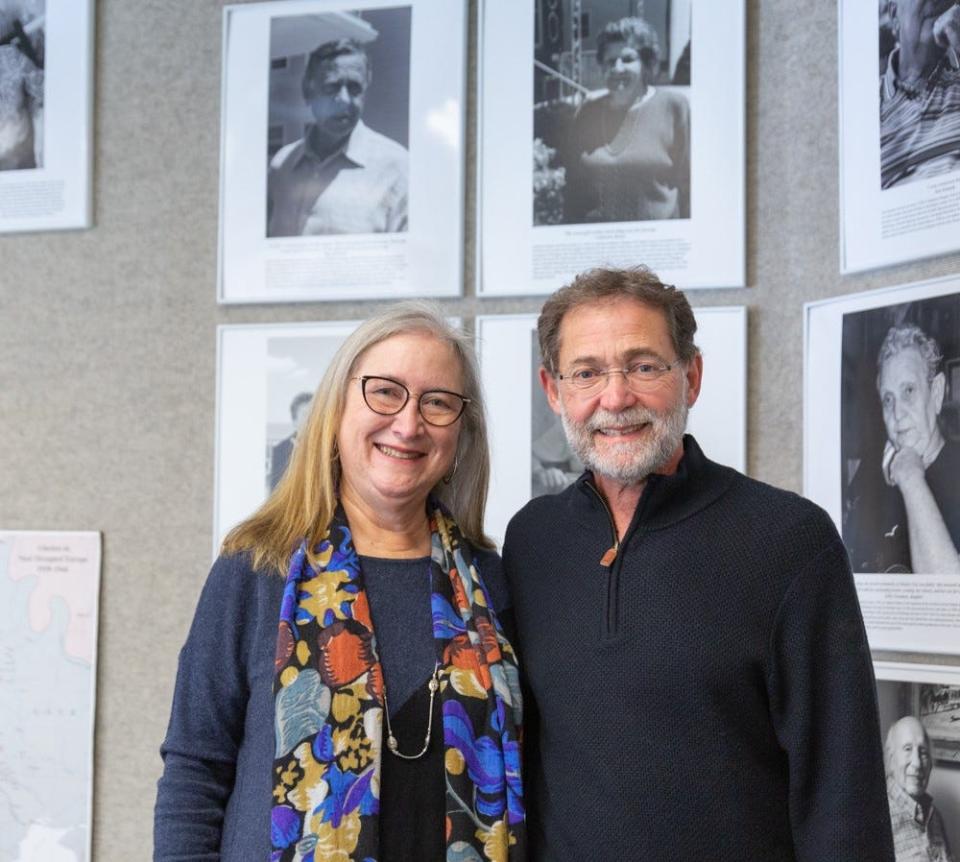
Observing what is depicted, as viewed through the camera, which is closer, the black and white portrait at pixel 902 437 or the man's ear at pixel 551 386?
the man's ear at pixel 551 386

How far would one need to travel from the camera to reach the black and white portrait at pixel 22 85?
2.31 m

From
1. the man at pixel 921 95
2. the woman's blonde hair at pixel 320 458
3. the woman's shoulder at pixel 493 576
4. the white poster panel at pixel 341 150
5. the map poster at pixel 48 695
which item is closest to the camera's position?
the woman's blonde hair at pixel 320 458

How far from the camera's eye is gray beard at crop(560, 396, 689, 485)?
140cm

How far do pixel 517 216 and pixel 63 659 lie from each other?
131 cm

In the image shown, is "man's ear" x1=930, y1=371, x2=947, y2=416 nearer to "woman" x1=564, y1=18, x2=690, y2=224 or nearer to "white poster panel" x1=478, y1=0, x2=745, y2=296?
"white poster panel" x1=478, y1=0, x2=745, y2=296

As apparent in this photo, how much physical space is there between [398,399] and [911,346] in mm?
863

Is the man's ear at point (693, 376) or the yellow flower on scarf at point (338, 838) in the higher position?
the man's ear at point (693, 376)

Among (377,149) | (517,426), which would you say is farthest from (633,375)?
(377,149)

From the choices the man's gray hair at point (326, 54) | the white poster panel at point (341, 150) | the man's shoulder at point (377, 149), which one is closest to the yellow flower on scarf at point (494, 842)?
the white poster panel at point (341, 150)

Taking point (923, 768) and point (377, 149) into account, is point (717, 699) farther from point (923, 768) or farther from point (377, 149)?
point (377, 149)

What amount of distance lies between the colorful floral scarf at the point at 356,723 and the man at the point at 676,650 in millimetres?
65

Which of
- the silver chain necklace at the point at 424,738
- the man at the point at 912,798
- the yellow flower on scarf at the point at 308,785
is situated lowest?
the man at the point at 912,798

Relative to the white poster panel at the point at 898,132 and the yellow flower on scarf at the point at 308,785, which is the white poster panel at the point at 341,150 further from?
the yellow flower on scarf at the point at 308,785

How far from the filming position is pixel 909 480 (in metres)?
1.76
